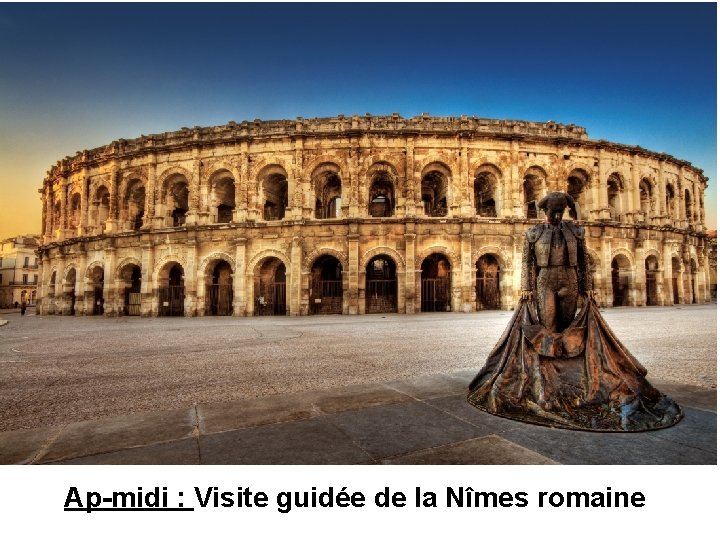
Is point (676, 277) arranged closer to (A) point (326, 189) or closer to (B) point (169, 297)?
(A) point (326, 189)

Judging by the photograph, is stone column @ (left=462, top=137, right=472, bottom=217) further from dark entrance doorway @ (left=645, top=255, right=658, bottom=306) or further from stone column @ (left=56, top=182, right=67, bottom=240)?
stone column @ (left=56, top=182, right=67, bottom=240)

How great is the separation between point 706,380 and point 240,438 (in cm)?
516

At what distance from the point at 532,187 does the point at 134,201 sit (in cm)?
2457

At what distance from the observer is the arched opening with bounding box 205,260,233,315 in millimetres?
19562

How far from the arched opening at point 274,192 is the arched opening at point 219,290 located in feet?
13.6

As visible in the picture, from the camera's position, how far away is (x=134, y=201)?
21.8m

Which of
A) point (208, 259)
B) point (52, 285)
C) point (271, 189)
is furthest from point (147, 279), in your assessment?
point (52, 285)

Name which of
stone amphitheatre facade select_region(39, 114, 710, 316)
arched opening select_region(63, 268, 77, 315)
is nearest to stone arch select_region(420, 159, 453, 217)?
stone amphitheatre facade select_region(39, 114, 710, 316)

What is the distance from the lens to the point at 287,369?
507 cm

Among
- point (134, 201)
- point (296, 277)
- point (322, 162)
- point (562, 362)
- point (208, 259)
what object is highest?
point (322, 162)

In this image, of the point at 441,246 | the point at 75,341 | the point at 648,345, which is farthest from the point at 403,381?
the point at 441,246

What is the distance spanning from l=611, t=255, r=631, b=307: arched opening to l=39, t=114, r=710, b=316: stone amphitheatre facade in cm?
9

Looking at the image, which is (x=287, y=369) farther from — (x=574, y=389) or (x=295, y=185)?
(x=295, y=185)

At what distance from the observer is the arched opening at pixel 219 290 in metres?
19.6
